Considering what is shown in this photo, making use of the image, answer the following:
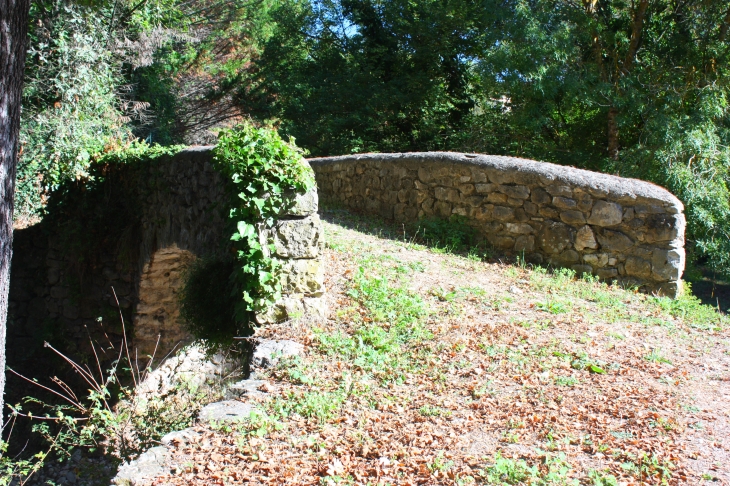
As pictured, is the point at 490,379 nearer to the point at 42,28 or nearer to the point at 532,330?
the point at 532,330

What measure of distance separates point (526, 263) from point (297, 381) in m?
3.97

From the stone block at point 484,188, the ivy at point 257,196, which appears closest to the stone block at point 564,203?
the stone block at point 484,188

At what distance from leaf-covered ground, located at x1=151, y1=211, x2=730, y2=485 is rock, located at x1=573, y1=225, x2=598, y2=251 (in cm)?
83

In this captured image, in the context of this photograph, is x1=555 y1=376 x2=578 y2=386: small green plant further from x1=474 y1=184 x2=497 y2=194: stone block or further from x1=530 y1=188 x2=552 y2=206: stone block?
x1=474 y1=184 x2=497 y2=194: stone block

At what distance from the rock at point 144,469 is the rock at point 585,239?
5182 millimetres

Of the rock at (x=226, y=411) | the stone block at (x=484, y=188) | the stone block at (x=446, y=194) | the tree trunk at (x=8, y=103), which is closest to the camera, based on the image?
the tree trunk at (x=8, y=103)

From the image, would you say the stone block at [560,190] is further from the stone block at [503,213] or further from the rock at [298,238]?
the rock at [298,238]

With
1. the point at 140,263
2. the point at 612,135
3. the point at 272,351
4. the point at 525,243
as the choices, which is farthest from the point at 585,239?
the point at 612,135

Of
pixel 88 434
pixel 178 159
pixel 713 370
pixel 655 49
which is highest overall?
pixel 655 49

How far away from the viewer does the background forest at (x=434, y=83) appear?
394 inches

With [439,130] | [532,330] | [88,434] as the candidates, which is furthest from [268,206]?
[439,130]

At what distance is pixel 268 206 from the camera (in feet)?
16.4

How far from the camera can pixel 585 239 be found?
7.02m

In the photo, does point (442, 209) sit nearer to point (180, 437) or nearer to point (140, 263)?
point (140, 263)
